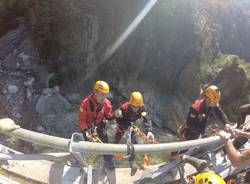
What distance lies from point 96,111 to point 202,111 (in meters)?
2.13

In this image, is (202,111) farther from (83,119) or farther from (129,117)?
(83,119)

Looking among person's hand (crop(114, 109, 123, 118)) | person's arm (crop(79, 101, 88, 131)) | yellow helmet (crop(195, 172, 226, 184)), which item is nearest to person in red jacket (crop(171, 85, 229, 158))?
person's hand (crop(114, 109, 123, 118))

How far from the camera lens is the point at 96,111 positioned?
641cm

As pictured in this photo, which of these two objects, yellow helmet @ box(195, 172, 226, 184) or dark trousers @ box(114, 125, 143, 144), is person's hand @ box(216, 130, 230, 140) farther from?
dark trousers @ box(114, 125, 143, 144)

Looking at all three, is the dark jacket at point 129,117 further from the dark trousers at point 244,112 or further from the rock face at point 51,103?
the rock face at point 51,103

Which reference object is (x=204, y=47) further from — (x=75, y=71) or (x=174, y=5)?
(x=75, y=71)

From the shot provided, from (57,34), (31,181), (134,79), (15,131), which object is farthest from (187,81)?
(15,131)

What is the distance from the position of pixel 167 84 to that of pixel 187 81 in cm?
82

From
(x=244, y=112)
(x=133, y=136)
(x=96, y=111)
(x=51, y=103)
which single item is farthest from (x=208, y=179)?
(x=51, y=103)

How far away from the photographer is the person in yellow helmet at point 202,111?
694cm

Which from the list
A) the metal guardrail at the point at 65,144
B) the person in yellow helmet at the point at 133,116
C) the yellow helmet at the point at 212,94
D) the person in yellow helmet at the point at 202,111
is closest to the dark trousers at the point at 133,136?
the person in yellow helmet at the point at 133,116

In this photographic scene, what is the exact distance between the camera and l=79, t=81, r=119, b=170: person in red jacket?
6246 mm

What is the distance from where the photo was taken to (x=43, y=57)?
41.2 feet

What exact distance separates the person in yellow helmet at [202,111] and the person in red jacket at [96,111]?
173 centimetres
